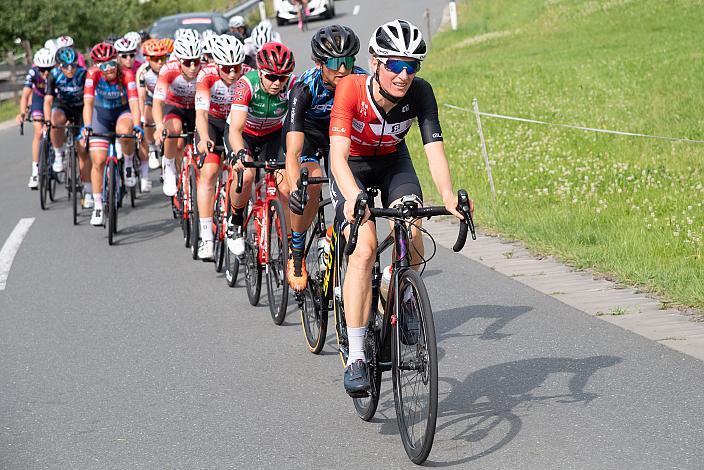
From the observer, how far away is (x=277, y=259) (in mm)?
8945

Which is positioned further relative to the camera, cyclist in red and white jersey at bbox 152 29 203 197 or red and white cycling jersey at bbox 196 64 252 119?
cyclist in red and white jersey at bbox 152 29 203 197

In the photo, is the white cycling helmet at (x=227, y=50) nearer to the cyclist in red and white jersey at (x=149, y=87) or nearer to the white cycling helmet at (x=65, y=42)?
the cyclist in red and white jersey at (x=149, y=87)

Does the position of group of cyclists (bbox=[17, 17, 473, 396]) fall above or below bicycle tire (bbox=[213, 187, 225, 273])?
above

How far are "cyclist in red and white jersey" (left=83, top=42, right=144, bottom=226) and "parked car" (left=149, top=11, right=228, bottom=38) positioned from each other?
705 inches

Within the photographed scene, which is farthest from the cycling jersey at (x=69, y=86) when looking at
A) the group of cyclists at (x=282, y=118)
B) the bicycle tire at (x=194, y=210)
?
the bicycle tire at (x=194, y=210)

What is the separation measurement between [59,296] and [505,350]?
4.44 m

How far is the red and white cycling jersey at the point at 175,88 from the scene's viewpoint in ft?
41.1

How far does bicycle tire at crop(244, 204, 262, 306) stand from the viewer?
933 centimetres

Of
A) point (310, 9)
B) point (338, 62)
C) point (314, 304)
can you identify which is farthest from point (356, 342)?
point (310, 9)

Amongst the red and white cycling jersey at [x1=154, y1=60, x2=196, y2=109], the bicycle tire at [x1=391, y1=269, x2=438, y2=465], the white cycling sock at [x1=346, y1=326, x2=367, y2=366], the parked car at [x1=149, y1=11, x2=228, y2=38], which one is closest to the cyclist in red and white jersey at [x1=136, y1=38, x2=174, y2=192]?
the red and white cycling jersey at [x1=154, y1=60, x2=196, y2=109]

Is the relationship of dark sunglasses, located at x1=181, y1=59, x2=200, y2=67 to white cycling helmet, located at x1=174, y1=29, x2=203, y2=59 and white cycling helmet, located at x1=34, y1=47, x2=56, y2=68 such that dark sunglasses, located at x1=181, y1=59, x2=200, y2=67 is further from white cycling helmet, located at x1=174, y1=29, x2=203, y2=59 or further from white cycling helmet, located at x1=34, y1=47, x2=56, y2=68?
white cycling helmet, located at x1=34, y1=47, x2=56, y2=68

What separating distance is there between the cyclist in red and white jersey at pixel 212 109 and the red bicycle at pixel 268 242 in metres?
1.03

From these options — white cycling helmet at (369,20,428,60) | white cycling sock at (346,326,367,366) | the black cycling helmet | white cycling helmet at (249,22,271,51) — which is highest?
white cycling helmet at (369,20,428,60)

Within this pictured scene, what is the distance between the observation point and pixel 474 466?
18.1ft
